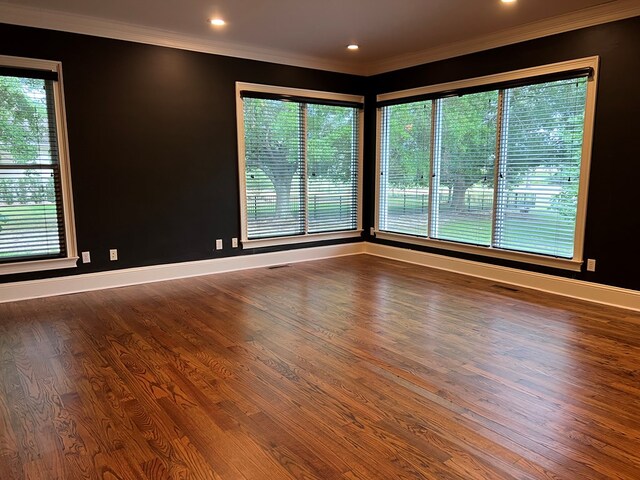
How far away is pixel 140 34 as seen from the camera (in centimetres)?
474

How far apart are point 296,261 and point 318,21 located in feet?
9.90

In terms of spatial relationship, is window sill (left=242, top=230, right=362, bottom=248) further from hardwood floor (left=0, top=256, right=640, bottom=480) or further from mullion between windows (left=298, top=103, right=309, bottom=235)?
hardwood floor (left=0, top=256, right=640, bottom=480)

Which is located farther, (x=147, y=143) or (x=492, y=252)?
(x=492, y=252)

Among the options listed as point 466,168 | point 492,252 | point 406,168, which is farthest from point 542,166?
point 406,168

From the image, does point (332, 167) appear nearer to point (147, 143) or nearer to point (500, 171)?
point (500, 171)

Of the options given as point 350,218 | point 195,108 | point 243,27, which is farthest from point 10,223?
point 350,218

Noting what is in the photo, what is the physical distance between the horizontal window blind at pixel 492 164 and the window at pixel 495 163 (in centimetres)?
1

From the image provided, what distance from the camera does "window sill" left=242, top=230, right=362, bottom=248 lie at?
5.77 metres

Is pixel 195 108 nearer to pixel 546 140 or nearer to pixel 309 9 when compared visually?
pixel 309 9

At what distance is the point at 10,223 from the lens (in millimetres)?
4262

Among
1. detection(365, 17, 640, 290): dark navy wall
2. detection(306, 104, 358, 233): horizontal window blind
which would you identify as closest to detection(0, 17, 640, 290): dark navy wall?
detection(365, 17, 640, 290): dark navy wall

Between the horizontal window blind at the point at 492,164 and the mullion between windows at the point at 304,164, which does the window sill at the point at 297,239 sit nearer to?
the mullion between windows at the point at 304,164

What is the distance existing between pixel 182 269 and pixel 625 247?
455cm

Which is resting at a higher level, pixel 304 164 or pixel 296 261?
pixel 304 164
